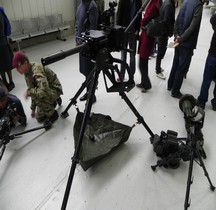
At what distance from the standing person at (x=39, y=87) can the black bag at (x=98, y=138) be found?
497mm

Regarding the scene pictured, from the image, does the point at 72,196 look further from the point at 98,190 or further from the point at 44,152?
the point at 44,152

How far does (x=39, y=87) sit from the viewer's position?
219 cm

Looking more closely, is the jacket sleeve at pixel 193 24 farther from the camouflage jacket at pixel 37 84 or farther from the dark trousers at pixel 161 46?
the camouflage jacket at pixel 37 84

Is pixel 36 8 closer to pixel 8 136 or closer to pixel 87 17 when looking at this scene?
pixel 87 17

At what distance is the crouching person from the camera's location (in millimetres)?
2062

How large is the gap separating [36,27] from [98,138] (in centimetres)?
406

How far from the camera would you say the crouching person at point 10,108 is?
2.06m

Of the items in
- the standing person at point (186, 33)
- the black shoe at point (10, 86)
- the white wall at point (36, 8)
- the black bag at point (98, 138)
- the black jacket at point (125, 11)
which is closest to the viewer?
the black bag at point (98, 138)

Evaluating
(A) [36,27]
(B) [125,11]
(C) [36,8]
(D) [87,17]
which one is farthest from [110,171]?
(C) [36,8]

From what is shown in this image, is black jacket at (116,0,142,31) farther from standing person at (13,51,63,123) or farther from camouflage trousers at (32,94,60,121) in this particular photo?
camouflage trousers at (32,94,60,121)

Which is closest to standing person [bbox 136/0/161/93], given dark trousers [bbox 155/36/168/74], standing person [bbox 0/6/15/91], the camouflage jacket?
dark trousers [bbox 155/36/168/74]

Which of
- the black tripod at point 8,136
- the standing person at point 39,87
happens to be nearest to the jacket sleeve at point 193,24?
the standing person at point 39,87

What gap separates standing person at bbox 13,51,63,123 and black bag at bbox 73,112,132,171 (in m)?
0.50

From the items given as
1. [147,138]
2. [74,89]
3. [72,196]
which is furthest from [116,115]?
[72,196]
